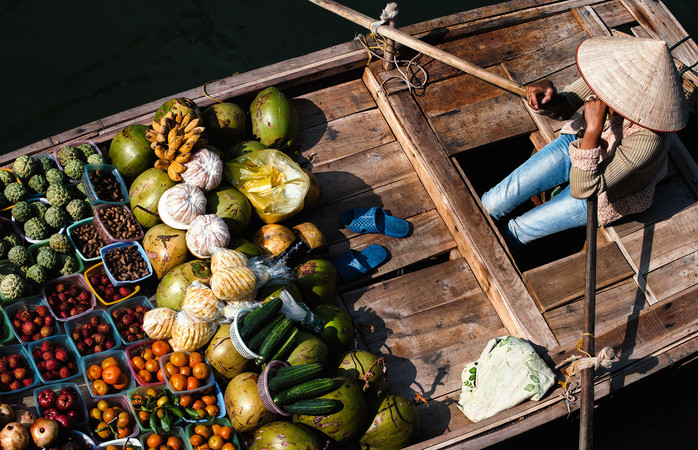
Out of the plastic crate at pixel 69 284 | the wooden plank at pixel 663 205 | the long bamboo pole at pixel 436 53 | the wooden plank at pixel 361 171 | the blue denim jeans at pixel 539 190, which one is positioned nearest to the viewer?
the plastic crate at pixel 69 284

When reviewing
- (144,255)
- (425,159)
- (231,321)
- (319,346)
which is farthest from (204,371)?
(425,159)

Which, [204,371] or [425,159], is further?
[425,159]

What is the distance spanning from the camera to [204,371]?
136 inches

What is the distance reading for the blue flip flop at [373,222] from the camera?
4332mm

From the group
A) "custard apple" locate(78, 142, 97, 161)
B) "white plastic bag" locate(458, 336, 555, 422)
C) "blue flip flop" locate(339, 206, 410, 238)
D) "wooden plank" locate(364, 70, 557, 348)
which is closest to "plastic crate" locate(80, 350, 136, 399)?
"custard apple" locate(78, 142, 97, 161)

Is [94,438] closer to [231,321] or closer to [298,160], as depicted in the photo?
[231,321]

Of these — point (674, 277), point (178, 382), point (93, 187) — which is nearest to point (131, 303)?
point (178, 382)

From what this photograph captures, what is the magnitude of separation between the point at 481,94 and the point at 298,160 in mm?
1601

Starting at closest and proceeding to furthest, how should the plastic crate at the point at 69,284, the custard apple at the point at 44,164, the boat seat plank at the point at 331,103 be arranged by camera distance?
1. the plastic crate at the point at 69,284
2. the custard apple at the point at 44,164
3. the boat seat plank at the point at 331,103

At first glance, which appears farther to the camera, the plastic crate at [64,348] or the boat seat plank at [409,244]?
the boat seat plank at [409,244]

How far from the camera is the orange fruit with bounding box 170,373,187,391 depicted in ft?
11.0

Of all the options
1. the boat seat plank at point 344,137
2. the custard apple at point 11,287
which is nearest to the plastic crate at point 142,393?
the custard apple at point 11,287

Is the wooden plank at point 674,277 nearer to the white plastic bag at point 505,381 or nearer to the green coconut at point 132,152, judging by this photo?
the white plastic bag at point 505,381

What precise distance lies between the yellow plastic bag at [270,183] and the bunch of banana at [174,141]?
326mm
